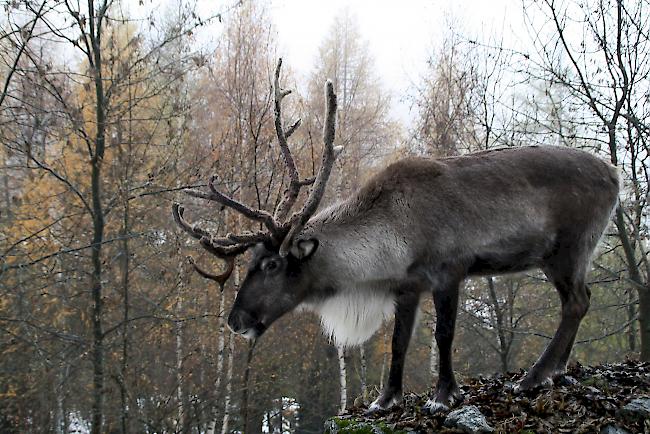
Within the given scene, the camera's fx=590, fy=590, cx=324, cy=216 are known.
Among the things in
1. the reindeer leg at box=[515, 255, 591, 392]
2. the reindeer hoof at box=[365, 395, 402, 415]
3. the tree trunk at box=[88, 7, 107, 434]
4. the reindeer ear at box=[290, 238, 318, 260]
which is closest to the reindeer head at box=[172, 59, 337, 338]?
the reindeer ear at box=[290, 238, 318, 260]

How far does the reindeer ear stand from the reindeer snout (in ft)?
2.05

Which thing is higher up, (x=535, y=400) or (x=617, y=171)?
(x=617, y=171)

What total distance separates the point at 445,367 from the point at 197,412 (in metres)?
9.06

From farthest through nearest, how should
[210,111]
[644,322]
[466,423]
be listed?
[210,111] < [644,322] < [466,423]

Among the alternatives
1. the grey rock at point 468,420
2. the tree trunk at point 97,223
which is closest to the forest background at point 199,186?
the tree trunk at point 97,223

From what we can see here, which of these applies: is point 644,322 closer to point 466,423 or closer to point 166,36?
point 466,423

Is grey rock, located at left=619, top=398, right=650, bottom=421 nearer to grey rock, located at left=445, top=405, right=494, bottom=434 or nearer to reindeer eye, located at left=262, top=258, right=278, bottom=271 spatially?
grey rock, located at left=445, top=405, right=494, bottom=434

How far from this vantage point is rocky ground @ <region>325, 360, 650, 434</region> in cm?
412

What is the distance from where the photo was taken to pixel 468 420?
13.5 ft

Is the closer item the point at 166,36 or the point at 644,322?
the point at 644,322

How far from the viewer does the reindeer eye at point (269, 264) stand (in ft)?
16.0

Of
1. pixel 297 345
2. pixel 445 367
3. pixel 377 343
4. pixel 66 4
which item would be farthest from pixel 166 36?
pixel 377 343

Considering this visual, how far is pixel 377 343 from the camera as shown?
21.2 m

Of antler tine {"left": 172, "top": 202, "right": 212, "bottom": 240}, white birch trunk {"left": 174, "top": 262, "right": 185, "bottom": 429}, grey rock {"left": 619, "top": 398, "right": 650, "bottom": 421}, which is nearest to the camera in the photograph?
grey rock {"left": 619, "top": 398, "right": 650, "bottom": 421}
